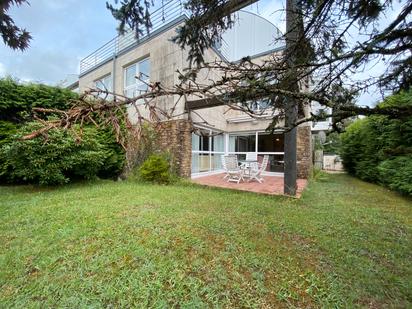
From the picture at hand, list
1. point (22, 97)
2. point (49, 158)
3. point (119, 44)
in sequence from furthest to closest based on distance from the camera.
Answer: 1. point (119, 44)
2. point (22, 97)
3. point (49, 158)

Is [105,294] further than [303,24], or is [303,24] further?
[303,24]

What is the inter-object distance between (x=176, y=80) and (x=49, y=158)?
5040 mm

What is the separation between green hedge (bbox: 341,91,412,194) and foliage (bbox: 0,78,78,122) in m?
8.78

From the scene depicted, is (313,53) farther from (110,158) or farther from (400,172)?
(110,158)

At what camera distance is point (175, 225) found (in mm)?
3594

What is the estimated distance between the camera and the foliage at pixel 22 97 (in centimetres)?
709

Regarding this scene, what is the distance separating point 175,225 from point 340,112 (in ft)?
9.54

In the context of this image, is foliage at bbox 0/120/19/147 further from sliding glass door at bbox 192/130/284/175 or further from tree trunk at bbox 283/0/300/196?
tree trunk at bbox 283/0/300/196

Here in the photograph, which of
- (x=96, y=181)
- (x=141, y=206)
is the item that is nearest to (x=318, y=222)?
(x=141, y=206)

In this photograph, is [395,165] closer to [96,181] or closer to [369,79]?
[369,79]

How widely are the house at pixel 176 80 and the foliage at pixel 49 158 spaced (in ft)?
6.58

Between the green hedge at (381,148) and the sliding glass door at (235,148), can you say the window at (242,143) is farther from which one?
the green hedge at (381,148)

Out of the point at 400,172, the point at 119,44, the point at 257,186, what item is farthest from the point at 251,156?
the point at 119,44

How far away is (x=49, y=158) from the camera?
245 inches
